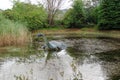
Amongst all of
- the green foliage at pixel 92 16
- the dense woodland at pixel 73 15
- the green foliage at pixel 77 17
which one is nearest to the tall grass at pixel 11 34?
the dense woodland at pixel 73 15

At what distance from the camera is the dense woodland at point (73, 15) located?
26.0 meters

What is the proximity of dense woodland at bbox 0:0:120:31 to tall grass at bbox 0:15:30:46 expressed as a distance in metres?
10.8

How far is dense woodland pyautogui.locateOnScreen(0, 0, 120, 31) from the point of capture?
26.0m

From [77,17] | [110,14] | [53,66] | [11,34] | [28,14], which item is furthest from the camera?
[77,17]

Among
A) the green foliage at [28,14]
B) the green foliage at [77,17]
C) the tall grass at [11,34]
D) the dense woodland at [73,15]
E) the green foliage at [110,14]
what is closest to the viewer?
the tall grass at [11,34]

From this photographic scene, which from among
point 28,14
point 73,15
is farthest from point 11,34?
point 73,15

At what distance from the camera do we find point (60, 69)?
863 centimetres

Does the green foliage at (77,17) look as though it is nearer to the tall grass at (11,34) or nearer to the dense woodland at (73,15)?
the dense woodland at (73,15)

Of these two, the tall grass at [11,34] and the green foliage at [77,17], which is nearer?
the tall grass at [11,34]

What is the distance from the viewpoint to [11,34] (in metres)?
13.8

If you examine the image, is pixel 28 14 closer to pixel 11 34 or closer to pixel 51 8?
pixel 51 8

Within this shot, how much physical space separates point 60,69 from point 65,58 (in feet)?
7.39

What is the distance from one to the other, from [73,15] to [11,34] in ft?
57.6

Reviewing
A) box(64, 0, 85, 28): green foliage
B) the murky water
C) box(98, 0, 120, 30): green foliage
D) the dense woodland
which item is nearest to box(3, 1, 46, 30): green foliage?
the dense woodland
